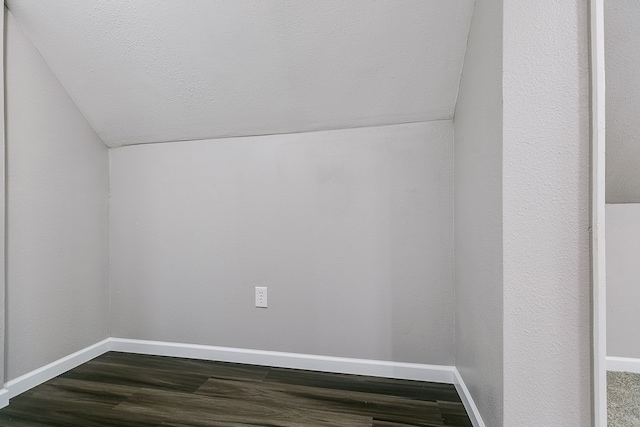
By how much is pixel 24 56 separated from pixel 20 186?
622 mm

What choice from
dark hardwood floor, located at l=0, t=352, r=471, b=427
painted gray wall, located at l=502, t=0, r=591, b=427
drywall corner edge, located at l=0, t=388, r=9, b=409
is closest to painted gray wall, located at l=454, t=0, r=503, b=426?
painted gray wall, located at l=502, t=0, r=591, b=427

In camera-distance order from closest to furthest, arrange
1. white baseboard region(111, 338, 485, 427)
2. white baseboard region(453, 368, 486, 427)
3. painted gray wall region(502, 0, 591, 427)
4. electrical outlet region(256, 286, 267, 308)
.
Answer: painted gray wall region(502, 0, 591, 427) → white baseboard region(453, 368, 486, 427) → white baseboard region(111, 338, 485, 427) → electrical outlet region(256, 286, 267, 308)

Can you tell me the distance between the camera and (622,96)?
85 cm

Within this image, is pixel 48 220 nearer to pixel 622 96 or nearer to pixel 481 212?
pixel 481 212

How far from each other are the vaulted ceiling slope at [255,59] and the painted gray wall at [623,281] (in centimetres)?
80

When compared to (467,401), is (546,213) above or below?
above

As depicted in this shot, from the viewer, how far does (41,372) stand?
1.46 meters

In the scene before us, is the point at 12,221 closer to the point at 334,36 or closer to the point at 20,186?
the point at 20,186

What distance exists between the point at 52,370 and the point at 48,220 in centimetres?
76

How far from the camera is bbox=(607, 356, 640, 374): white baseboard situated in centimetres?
89

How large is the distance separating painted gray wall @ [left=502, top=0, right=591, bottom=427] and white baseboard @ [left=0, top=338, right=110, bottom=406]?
78.4 inches

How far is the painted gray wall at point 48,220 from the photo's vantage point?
136 centimetres

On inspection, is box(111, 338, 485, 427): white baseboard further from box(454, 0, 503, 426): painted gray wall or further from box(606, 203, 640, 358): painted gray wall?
box(606, 203, 640, 358): painted gray wall

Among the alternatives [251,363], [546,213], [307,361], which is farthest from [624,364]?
[251,363]
